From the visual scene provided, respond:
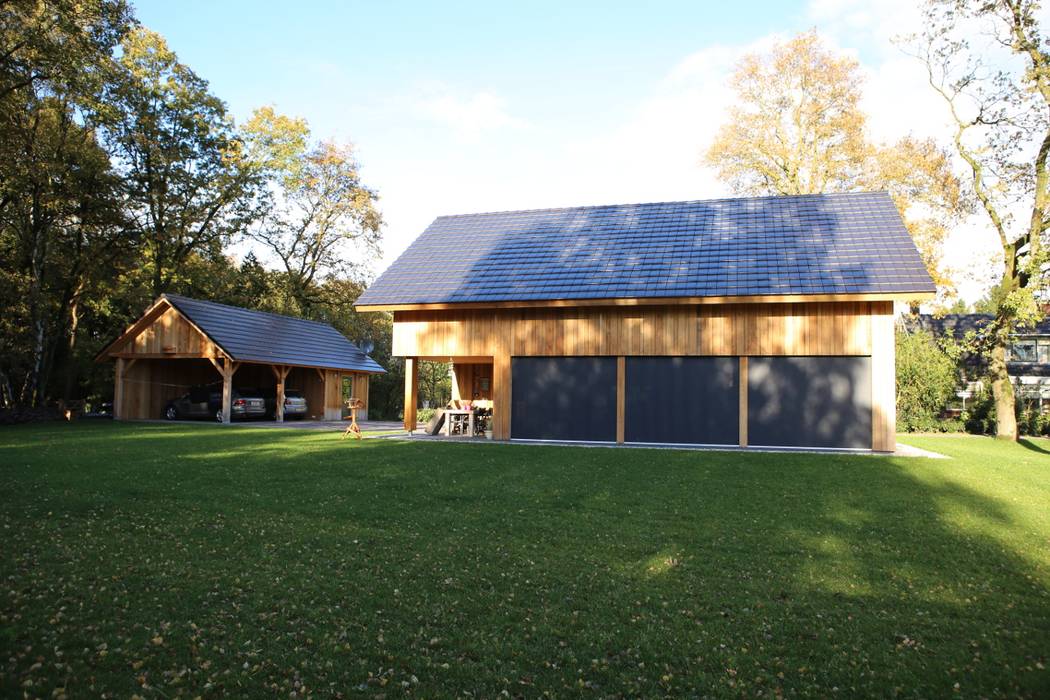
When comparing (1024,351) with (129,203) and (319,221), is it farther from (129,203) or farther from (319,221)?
(129,203)

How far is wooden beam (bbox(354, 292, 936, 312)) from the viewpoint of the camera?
14148mm

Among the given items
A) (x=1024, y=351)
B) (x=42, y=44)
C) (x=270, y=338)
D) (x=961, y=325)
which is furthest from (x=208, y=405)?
(x=1024, y=351)

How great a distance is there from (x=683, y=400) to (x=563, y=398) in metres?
2.89

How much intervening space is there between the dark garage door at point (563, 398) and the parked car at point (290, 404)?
1330cm

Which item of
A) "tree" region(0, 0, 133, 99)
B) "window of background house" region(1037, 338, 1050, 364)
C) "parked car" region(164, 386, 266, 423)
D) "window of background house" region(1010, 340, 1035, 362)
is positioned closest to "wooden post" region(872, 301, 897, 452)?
"tree" region(0, 0, 133, 99)

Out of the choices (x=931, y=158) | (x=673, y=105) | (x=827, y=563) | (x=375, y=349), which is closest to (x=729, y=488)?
(x=827, y=563)

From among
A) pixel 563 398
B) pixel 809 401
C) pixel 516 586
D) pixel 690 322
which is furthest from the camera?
pixel 563 398

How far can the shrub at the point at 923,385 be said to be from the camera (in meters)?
24.0

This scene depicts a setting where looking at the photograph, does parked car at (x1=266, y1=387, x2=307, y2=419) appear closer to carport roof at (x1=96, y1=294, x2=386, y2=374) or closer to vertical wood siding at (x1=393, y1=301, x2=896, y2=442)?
carport roof at (x1=96, y1=294, x2=386, y2=374)

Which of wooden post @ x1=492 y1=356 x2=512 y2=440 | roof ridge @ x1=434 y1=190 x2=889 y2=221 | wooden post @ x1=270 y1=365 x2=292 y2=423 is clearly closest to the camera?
wooden post @ x1=492 y1=356 x2=512 y2=440

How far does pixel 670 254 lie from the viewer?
17109mm

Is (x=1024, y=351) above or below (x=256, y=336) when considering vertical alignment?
above

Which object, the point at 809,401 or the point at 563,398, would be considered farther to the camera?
the point at 563,398

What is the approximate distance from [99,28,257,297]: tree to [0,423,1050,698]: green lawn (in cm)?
2180
